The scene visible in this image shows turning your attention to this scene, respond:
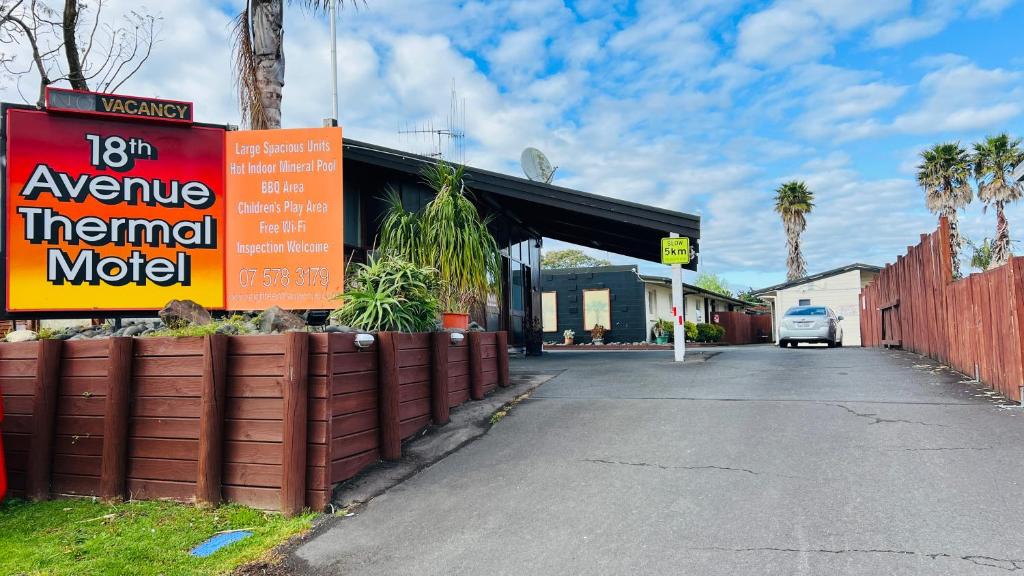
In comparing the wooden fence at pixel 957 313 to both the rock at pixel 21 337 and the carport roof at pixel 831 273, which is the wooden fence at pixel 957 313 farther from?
the carport roof at pixel 831 273

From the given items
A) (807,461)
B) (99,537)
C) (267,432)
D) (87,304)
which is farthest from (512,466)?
(87,304)

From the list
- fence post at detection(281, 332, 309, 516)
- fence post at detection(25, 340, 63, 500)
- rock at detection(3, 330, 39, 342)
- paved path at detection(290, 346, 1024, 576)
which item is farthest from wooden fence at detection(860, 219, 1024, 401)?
rock at detection(3, 330, 39, 342)

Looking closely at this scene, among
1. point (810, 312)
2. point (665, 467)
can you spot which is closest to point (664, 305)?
point (810, 312)

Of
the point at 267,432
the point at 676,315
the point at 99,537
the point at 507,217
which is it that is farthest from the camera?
the point at 507,217

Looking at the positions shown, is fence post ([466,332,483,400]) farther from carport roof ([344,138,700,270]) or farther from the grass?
carport roof ([344,138,700,270])

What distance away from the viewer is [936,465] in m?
5.22

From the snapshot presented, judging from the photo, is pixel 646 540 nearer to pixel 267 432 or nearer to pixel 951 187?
pixel 267 432

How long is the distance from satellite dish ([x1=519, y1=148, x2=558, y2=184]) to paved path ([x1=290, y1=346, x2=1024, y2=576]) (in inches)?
290

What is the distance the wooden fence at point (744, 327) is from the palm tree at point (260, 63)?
2770 centimetres

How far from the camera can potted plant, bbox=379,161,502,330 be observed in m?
8.91

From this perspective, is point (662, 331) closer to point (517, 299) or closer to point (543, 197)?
point (517, 299)

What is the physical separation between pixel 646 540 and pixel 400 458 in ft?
8.59

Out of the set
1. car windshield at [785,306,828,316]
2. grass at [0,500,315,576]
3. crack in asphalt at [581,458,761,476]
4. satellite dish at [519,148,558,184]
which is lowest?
grass at [0,500,315,576]

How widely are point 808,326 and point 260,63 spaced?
15480 mm
